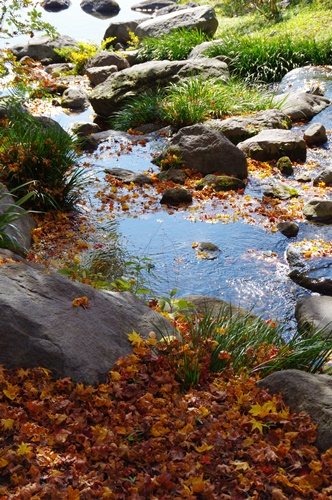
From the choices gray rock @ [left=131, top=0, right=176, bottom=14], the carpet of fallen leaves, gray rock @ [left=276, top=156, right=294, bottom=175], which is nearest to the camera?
the carpet of fallen leaves

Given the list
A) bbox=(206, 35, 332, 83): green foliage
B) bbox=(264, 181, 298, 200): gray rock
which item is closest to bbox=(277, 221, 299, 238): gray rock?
bbox=(264, 181, 298, 200): gray rock

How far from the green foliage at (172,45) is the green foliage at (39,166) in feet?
27.5

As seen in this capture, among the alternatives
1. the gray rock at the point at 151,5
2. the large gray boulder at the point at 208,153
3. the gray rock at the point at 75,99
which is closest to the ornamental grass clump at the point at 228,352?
the large gray boulder at the point at 208,153

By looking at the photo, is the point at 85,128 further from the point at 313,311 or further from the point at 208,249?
the point at 313,311

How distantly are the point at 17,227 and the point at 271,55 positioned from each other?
30.9 feet

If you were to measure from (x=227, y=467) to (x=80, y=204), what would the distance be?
5.41 meters

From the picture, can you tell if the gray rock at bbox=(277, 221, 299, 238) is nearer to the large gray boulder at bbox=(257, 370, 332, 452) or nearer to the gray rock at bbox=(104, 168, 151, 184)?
the gray rock at bbox=(104, 168, 151, 184)

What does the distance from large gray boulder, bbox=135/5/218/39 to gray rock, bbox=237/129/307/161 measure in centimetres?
836

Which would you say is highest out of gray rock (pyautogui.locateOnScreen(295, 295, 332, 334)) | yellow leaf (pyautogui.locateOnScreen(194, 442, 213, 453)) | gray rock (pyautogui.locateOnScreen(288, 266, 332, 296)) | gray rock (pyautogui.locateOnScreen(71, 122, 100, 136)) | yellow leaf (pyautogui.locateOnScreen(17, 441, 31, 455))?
yellow leaf (pyautogui.locateOnScreen(17, 441, 31, 455))

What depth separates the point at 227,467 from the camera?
2830 mm

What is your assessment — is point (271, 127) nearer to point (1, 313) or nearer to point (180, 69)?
point (180, 69)

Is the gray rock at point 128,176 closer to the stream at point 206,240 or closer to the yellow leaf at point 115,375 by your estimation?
the stream at point 206,240

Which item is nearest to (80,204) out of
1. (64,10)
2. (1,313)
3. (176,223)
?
(176,223)

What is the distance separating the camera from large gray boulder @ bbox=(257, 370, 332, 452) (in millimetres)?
3090
